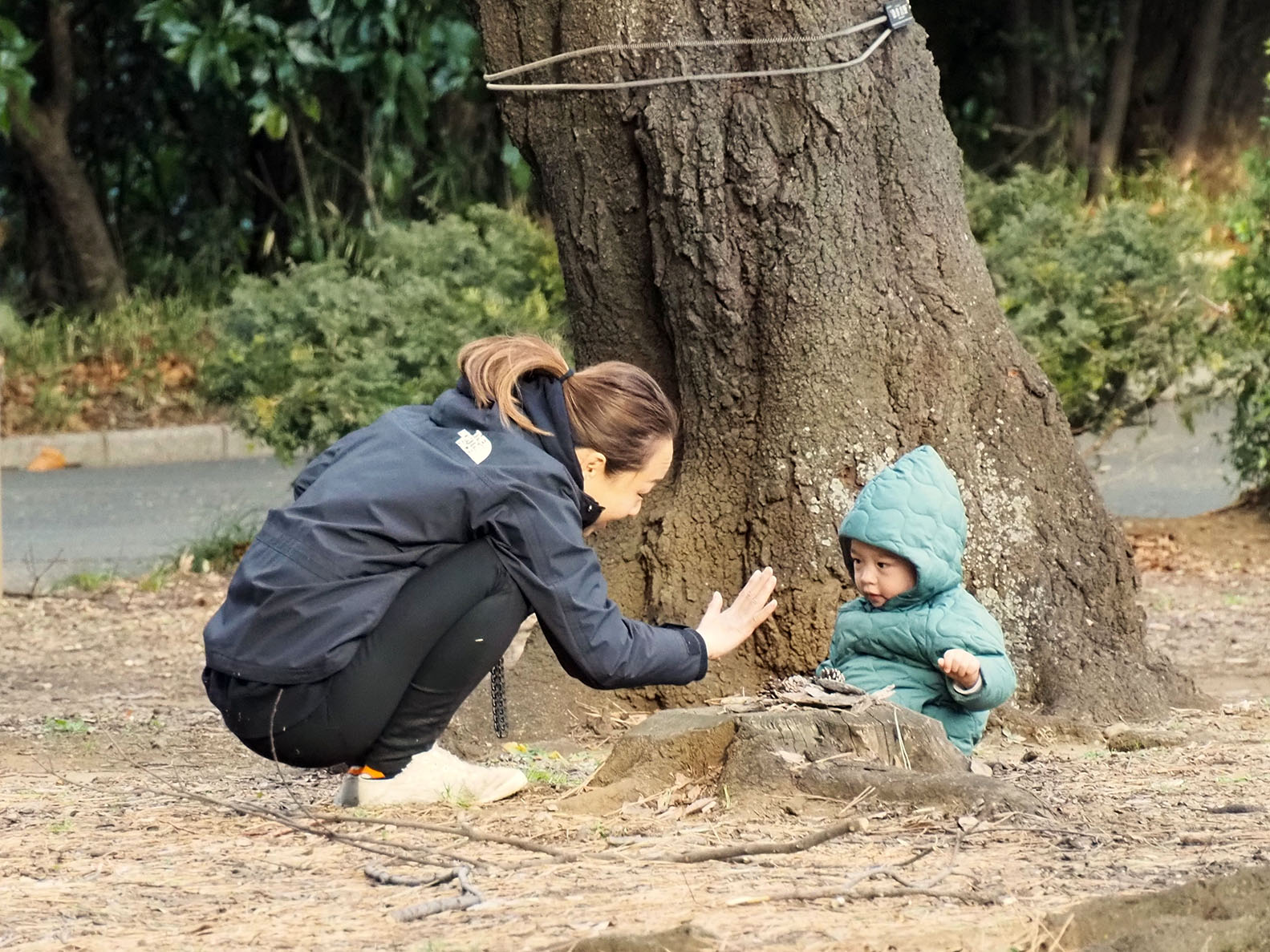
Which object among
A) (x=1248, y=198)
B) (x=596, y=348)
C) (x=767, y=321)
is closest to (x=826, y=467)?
(x=767, y=321)

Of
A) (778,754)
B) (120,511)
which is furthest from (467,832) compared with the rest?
(120,511)

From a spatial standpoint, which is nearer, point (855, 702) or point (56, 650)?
point (855, 702)

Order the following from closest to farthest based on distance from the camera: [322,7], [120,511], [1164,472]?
1. [322,7]
2. [120,511]
3. [1164,472]

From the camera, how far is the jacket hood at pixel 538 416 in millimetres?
3416

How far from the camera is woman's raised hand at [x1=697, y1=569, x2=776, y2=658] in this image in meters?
3.59

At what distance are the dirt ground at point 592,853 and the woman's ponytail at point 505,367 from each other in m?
0.82

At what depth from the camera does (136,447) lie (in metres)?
12.9

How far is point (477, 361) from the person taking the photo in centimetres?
347

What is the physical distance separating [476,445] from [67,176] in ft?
40.2

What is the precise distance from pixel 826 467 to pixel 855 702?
48.3 inches

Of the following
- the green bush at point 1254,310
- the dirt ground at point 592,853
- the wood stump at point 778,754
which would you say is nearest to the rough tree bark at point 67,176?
the green bush at point 1254,310

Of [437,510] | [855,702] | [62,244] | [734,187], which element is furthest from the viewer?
[62,244]

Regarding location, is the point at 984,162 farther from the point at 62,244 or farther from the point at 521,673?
the point at 521,673

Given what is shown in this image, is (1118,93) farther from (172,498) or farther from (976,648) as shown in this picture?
(976,648)
